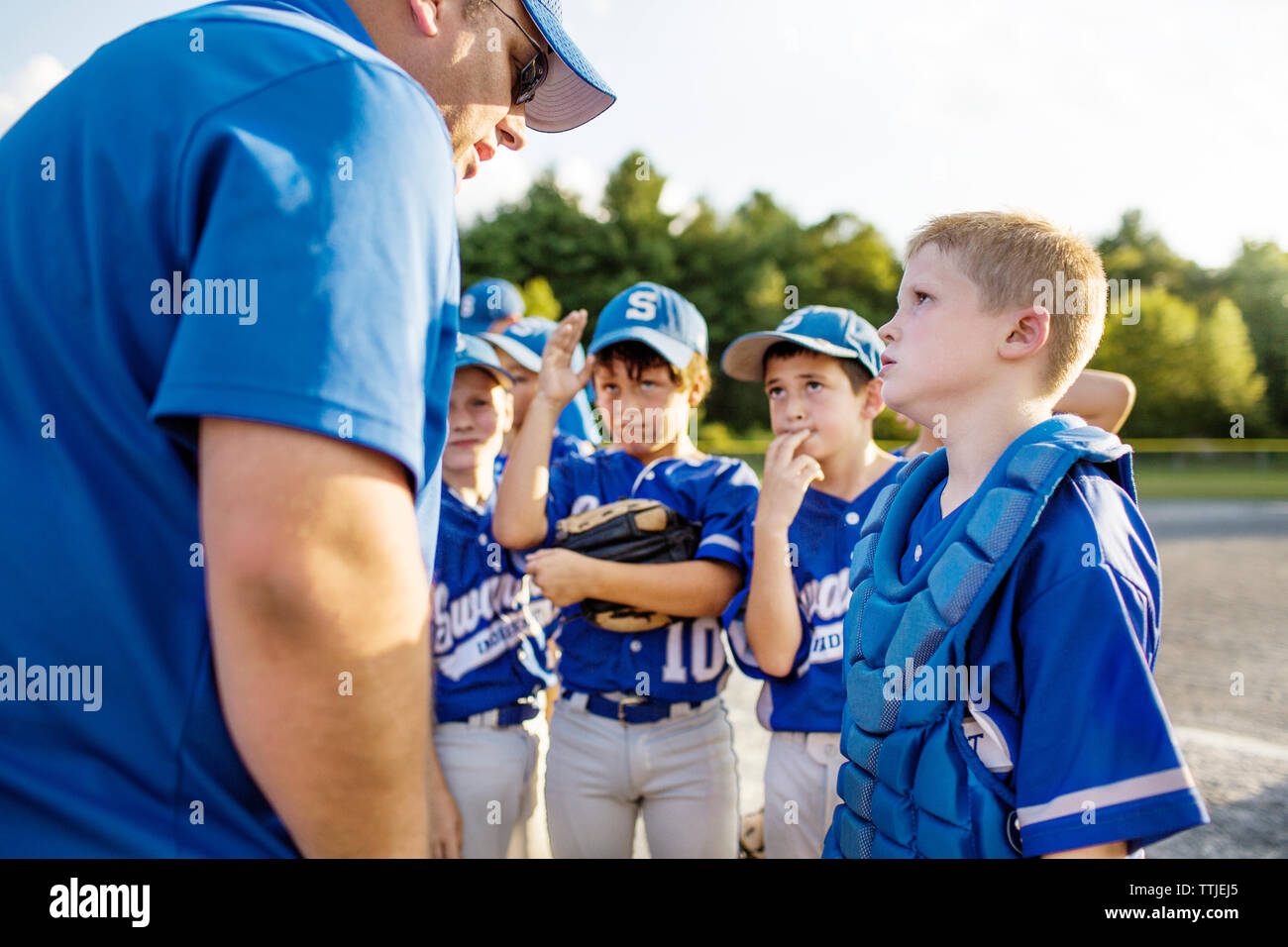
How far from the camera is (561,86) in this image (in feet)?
5.33

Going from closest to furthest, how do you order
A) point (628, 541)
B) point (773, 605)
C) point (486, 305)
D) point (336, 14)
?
point (336, 14)
point (773, 605)
point (628, 541)
point (486, 305)

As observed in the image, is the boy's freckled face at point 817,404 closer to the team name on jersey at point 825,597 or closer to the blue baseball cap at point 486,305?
the team name on jersey at point 825,597

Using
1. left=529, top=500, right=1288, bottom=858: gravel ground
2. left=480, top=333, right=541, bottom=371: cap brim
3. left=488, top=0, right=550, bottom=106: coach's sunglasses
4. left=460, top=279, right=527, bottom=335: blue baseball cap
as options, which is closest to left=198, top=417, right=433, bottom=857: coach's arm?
left=488, top=0, right=550, bottom=106: coach's sunglasses

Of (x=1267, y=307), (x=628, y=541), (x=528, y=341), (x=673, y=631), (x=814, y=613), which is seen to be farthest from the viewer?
(x=1267, y=307)

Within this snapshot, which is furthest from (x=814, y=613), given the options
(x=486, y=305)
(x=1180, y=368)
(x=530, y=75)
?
(x=1180, y=368)

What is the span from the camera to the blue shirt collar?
1.00 metres

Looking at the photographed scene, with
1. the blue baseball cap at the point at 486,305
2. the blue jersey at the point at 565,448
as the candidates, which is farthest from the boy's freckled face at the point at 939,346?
the blue baseball cap at the point at 486,305

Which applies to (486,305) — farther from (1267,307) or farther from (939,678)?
(1267,307)

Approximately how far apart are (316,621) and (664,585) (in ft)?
7.51

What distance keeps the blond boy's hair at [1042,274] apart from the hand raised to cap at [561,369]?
1.75 meters

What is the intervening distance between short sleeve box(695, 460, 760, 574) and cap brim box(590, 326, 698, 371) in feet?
1.56

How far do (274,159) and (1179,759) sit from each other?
1429 millimetres

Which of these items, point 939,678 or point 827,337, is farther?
point 827,337

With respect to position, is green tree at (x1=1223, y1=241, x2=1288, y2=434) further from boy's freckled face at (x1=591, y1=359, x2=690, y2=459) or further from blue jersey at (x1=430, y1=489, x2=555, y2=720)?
blue jersey at (x1=430, y1=489, x2=555, y2=720)
